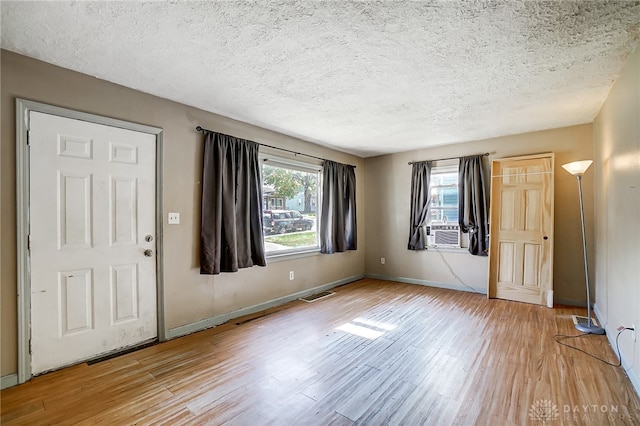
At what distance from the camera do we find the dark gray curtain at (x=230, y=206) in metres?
3.27

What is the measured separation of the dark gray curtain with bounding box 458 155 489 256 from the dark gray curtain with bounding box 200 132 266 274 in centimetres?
326

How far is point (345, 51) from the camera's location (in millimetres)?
2127

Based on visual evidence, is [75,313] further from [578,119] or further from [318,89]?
[578,119]

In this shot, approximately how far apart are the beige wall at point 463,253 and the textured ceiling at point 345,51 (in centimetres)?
86

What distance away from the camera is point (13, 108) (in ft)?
7.06

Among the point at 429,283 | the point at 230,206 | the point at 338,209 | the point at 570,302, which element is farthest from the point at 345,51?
the point at 570,302

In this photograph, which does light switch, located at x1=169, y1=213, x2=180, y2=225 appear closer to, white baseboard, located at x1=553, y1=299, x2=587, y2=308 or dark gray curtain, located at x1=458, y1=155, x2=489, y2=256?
dark gray curtain, located at x1=458, y1=155, x2=489, y2=256

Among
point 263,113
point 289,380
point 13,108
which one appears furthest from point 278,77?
point 289,380

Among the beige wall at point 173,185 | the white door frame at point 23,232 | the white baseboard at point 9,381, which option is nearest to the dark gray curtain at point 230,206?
the beige wall at point 173,185

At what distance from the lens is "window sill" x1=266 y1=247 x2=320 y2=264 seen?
406cm

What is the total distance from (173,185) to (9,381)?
6.33 feet

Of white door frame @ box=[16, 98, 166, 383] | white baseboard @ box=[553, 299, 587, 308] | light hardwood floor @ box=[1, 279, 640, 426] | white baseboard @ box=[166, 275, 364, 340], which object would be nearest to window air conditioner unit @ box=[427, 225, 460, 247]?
white baseboard @ box=[553, 299, 587, 308]

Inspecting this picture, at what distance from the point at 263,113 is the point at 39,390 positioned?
3100 mm

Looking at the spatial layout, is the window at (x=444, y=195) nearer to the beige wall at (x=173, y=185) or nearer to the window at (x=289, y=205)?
→ the window at (x=289, y=205)
